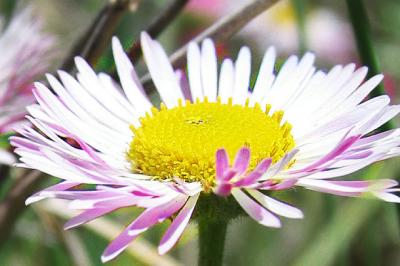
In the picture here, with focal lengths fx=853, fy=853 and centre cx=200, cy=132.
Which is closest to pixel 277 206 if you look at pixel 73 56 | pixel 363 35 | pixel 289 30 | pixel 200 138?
pixel 200 138

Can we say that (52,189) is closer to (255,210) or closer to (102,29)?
(255,210)

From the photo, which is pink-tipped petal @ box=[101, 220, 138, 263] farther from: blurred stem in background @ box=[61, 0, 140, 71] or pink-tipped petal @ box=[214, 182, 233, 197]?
blurred stem in background @ box=[61, 0, 140, 71]

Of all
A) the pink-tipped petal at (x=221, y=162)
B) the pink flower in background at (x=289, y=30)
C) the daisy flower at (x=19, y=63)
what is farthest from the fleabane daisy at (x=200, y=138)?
the pink flower in background at (x=289, y=30)

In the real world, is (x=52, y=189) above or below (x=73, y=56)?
below

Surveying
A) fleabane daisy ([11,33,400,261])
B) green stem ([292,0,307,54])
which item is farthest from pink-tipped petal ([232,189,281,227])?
green stem ([292,0,307,54])

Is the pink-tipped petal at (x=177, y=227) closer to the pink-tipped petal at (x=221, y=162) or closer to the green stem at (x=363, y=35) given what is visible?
the pink-tipped petal at (x=221, y=162)
